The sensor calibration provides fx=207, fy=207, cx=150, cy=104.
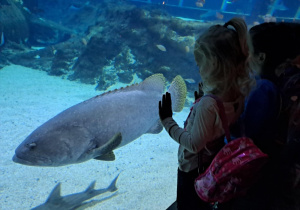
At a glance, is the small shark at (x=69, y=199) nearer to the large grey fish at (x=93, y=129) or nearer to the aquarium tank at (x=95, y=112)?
the aquarium tank at (x=95, y=112)

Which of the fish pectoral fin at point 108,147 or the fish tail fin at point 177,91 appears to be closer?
the fish pectoral fin at point 108,147

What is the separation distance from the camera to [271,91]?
4.56ft

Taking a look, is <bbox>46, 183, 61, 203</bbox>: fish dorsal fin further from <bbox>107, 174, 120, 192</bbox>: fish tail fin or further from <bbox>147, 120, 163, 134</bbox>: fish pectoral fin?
<bbox>147, 120, 163, 134</bbox>: fish pectoral fin

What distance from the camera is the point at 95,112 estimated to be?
2373mm

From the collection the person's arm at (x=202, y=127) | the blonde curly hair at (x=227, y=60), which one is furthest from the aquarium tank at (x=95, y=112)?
A: the person's arm at (x=202, y=127)

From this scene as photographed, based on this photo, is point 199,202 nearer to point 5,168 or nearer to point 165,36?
point 5,168

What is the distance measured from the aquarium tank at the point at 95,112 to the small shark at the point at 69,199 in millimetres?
13

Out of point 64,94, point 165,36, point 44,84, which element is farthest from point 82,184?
point 165,36

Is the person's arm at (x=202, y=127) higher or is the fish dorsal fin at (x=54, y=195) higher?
the person's arm at (x=202, y=127)

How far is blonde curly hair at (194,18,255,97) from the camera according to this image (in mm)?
1436

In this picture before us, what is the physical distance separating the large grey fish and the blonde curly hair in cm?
117

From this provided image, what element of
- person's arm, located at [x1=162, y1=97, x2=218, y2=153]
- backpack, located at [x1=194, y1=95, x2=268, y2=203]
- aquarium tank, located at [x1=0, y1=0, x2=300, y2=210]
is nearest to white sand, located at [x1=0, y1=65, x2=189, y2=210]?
aquarium tank, located at [x1=0, y1=0, x2=300, y2=210]

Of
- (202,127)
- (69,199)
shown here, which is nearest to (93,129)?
(69,199)

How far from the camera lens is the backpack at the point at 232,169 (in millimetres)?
1282
